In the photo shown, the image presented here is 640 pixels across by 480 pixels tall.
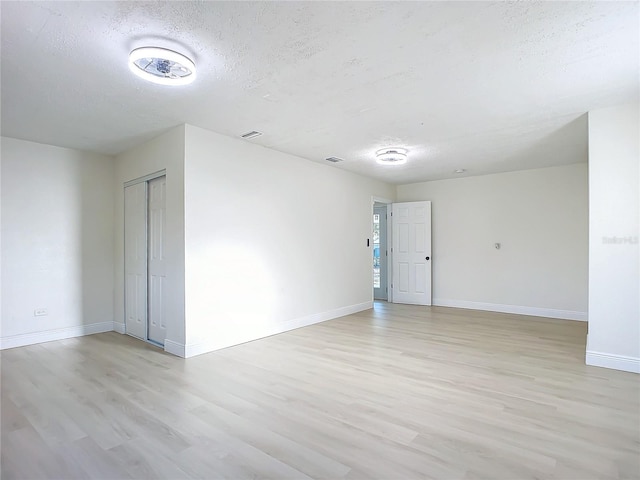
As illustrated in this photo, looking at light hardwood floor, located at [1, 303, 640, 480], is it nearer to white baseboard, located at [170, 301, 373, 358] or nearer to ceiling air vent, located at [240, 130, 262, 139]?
white baseboard, located at [170, 301, 373, 358]

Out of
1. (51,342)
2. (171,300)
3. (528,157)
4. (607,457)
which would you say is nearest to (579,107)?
(528,157)

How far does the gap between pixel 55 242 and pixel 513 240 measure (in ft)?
23.8

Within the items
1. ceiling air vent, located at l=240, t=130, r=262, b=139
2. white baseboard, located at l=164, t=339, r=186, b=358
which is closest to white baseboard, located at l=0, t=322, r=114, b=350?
white baseboard, located at l=164, t=339, r=186, b=358

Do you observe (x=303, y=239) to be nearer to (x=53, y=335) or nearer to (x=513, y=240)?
(x=53, y=335)

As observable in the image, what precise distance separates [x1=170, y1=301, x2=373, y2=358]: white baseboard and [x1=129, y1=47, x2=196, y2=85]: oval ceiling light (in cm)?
268

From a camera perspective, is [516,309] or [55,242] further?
→ [516,309]

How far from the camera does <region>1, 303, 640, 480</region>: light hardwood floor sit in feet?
6.54

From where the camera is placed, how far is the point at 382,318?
6062 millimetres

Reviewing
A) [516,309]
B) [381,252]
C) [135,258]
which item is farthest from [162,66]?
[516,309]

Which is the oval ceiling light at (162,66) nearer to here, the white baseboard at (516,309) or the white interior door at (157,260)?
the white interior door at (157,260)

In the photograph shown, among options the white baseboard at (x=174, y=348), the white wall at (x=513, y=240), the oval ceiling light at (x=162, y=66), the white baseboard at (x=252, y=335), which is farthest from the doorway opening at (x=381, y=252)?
the oval ceiling light at (x=162, y=66)

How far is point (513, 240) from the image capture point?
6.55 meters

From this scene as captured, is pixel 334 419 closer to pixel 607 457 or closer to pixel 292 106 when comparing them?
pixel 607 457

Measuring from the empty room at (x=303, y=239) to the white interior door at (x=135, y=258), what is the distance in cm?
4
